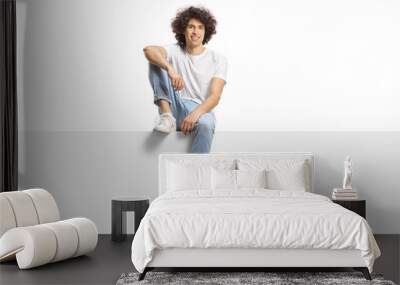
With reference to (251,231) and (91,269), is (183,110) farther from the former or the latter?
(251,231)

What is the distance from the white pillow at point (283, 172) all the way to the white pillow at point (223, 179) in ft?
0.85

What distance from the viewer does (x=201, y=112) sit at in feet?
24.0

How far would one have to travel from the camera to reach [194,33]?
7.38 metres

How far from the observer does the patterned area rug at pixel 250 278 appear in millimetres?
4871

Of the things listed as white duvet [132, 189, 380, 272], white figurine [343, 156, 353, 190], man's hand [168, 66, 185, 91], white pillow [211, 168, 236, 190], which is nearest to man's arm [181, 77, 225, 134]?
man's hand [168, 66, 185, 91]

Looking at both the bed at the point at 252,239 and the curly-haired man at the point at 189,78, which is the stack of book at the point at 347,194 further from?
the bed at the point at 252,239

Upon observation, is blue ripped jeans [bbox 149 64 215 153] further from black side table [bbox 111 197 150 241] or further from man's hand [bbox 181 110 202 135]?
black side table [bbox 111 197 150 241]

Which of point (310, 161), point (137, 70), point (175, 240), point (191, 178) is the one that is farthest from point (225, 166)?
point (175, 240)

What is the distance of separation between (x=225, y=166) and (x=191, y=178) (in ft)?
1.40

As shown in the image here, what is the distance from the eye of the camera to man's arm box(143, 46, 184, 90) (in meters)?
7.32

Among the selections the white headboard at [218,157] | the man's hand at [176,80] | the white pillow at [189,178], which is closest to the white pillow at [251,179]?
the white pillow at [189,178]

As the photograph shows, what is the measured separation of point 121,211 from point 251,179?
1.38 metres

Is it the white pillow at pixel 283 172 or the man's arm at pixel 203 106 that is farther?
the man's arm at pixel 203 106

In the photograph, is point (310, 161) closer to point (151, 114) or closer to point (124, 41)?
point (151, 114)
